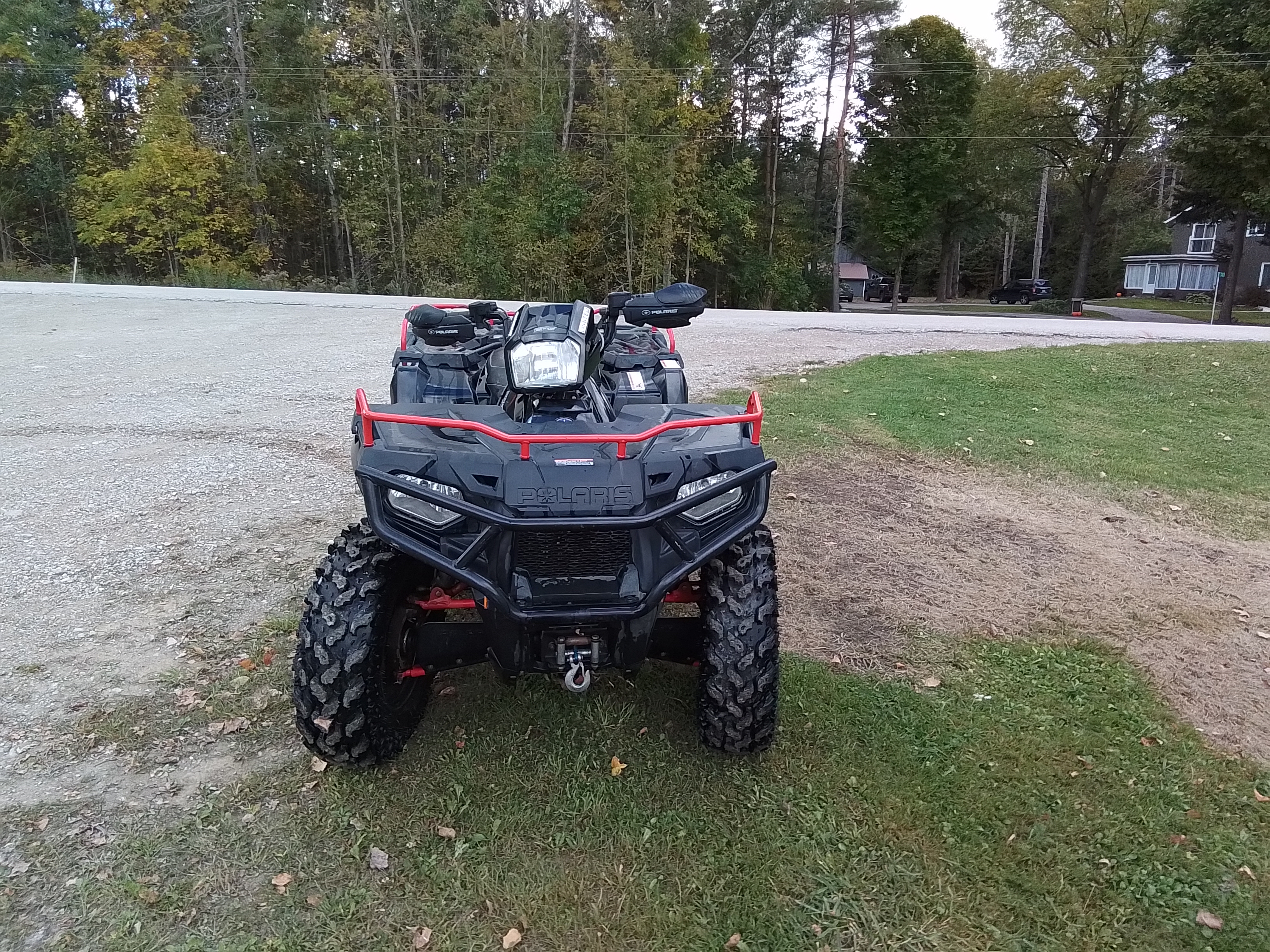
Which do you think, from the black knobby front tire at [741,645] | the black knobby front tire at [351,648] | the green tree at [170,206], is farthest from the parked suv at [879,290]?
the black knobby front tire at [351,648]

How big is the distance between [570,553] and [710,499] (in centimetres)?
39

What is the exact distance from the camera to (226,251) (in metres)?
27.7

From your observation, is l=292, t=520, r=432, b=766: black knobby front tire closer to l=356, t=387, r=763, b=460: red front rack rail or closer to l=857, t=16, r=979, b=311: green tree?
l=356, t=387, r=763, b=460: red front rack rail

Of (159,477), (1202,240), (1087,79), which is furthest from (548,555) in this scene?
(1202,240)

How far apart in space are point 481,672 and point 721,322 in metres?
13.8

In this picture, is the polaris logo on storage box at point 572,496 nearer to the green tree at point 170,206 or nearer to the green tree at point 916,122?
the green tree at point 170,206

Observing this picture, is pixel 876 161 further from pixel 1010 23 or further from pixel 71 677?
pixel 71 677

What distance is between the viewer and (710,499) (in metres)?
2.27

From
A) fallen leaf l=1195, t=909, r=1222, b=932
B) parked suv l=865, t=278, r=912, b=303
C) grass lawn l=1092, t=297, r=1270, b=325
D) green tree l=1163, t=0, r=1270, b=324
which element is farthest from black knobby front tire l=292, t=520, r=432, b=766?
parked suv l=865, t=278, r=912, b=303

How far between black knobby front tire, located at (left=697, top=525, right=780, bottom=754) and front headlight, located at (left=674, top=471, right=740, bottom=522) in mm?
130

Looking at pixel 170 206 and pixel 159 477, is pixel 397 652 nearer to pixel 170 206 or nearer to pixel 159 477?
pixel 159 477

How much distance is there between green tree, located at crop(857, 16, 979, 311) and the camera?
30.9 metres

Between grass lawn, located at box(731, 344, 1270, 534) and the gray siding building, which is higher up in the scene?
the gray siding building

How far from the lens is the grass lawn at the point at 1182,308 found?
29131mm
